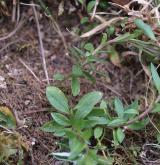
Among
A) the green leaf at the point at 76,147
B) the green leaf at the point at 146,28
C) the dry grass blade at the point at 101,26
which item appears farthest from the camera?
the dry grass blade at the point at 101,26

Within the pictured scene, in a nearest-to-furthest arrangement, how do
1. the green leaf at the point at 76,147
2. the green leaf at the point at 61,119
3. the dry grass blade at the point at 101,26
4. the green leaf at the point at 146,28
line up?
the green leaf at the point at 76,147
the green leaf at the point at 61,119
the green leaf at the point at 146,28
the dry grass blade at the point at 101,26

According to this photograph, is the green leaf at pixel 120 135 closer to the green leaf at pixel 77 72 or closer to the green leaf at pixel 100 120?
the green leaf at pixel 100 120

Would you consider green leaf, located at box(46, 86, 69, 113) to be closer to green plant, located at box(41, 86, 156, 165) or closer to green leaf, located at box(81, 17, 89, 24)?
green plant, located at box(41, 86, 156, 165)

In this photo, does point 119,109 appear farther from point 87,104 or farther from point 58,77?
point 58,77

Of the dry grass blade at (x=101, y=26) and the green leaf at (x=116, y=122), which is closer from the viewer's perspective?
the green leaf at (x=116, y=122)

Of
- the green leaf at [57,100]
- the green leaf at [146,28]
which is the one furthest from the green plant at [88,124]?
the green leaf at [146,28]

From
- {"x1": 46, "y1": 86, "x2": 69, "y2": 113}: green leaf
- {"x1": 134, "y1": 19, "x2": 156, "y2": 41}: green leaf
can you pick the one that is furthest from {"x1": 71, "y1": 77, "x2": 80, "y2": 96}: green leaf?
{"x1": 134, "y1": 19, "x2": 156, "y2": 41}: green leaf
